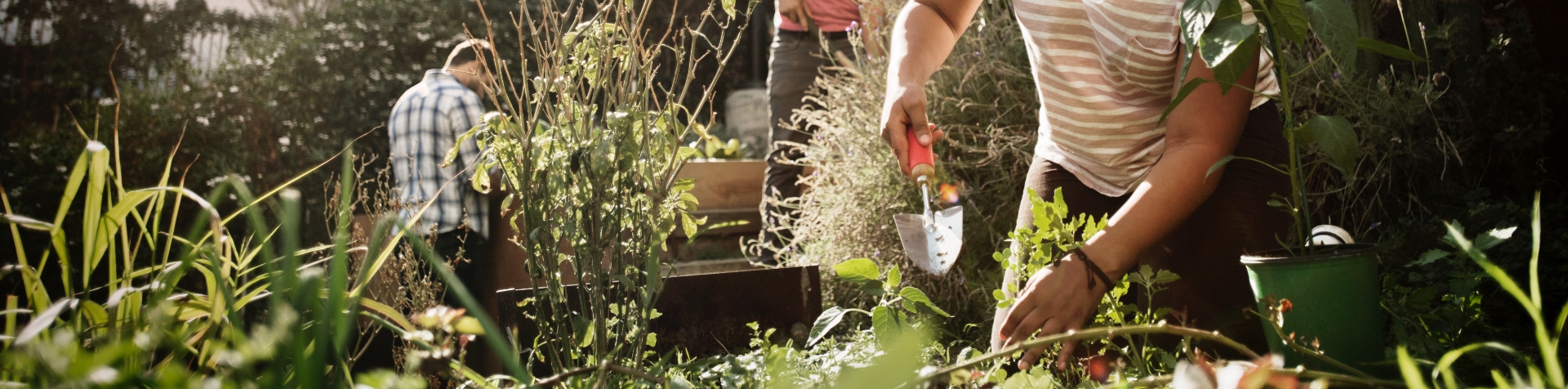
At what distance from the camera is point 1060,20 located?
1521 mm

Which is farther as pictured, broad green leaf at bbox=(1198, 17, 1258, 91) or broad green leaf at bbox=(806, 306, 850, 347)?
broad green leaf at bbox=(806, 306, 850, 347)

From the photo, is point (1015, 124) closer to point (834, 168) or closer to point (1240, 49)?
point (834, 168)

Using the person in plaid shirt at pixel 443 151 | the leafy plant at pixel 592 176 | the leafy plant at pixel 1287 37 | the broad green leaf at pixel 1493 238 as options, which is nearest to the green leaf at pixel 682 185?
the leafy plant at pixel 592 176

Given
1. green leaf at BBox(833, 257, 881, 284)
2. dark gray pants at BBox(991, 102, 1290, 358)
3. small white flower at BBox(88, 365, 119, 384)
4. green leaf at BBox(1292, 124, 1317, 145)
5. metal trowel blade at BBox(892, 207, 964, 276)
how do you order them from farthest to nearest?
metal trowel blade at BBox(892, 207, 964, 276) < dark gray pants at BBox(991, 102, 1290, 358) < green leaf at BBox(833, 257, 881, 284) < green leaf at BBox(1292, 124, 1317, 145) < small white flower at BBox(88, 365, 119, 384)

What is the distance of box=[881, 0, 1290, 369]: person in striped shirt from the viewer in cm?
107

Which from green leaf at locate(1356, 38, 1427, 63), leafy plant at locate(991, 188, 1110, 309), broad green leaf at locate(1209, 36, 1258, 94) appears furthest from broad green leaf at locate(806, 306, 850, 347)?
green leaf at locate(1356, 38, 1427, 63)

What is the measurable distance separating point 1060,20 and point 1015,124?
106 cm

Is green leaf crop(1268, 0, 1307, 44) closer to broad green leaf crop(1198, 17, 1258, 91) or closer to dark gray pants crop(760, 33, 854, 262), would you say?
broad green leaf crop(1198, 17, 1258, 91)

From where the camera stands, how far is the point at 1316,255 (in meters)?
0.85

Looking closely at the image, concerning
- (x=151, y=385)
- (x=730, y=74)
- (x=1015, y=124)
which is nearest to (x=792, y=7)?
(x=1015, y=124)

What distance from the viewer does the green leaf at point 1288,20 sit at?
2.81ft

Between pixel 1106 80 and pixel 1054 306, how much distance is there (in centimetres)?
65

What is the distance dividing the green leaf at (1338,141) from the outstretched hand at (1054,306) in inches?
10.4

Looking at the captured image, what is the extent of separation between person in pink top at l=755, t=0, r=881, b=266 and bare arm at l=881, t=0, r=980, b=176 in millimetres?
1701
